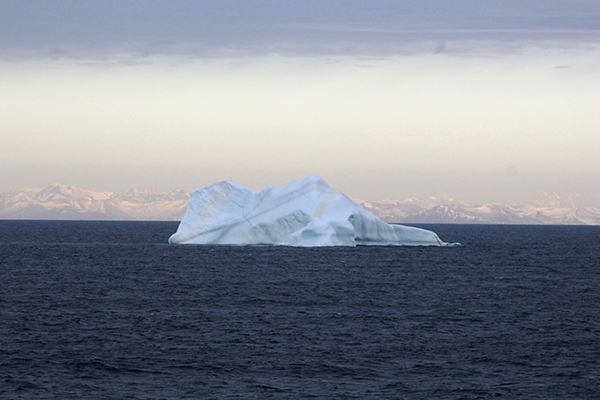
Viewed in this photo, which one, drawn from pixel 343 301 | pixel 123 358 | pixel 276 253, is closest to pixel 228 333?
pixel 123 358

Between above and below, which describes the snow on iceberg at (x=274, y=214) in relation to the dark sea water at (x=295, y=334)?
above

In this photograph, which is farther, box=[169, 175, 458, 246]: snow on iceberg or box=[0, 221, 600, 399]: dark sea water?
box=[169, 175, 458, 246]: snow on iceberg

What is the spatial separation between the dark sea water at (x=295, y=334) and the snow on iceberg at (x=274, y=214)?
50.6 feet

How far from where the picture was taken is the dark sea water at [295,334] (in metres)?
19.0

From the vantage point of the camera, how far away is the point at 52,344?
23.7m

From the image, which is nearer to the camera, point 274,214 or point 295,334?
point 295,334

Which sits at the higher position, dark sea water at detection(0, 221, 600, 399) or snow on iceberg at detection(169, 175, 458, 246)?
snow on iceberg at detection(169, 175, 458, 246)

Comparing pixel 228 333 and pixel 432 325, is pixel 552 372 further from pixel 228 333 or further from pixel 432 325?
pixel 228 333

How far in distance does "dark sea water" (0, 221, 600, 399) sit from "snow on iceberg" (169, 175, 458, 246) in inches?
608

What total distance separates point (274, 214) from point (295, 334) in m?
40.8

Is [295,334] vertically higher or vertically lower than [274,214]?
lower

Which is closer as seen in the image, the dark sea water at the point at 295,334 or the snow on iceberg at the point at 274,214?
the dark sea water at the point at 295,334

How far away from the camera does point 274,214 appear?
66.7 meters

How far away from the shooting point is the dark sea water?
1898 cm
